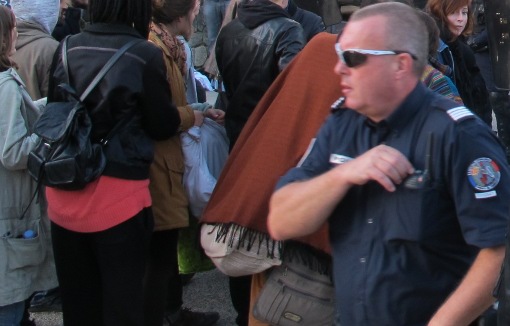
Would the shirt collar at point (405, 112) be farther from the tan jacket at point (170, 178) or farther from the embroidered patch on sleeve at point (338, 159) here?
the tan jacket at point (170, 178)

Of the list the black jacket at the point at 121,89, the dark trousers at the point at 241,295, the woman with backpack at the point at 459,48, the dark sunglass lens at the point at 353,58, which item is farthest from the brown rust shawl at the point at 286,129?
the woman with backpack at the point at 459,48

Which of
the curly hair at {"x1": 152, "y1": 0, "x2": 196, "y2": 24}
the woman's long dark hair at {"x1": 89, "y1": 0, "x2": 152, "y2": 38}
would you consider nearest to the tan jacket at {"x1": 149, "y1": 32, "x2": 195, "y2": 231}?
the curly hair at {"x1": 152, "y1": 0, "x2": 196, "y2": 24}

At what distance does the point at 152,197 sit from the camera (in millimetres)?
3721

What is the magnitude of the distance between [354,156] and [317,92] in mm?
831

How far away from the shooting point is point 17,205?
12.3 feet

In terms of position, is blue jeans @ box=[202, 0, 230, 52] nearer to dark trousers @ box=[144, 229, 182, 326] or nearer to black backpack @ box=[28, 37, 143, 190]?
dark trousers @ box=[144, 229, 182, 326]

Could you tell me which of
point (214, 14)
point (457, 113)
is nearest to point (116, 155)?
point (457, 113)

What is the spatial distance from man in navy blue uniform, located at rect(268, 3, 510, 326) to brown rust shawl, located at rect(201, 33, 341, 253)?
77 centimetres

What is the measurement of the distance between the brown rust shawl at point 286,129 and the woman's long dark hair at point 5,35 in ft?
4.45

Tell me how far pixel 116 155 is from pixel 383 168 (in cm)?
171

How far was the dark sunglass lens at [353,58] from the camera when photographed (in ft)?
6.76

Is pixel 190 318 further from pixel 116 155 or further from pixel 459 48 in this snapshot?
pixel 459 48

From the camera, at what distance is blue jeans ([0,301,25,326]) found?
12.6 feet

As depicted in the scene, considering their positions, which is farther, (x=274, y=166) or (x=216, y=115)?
(x=216, y=115)
